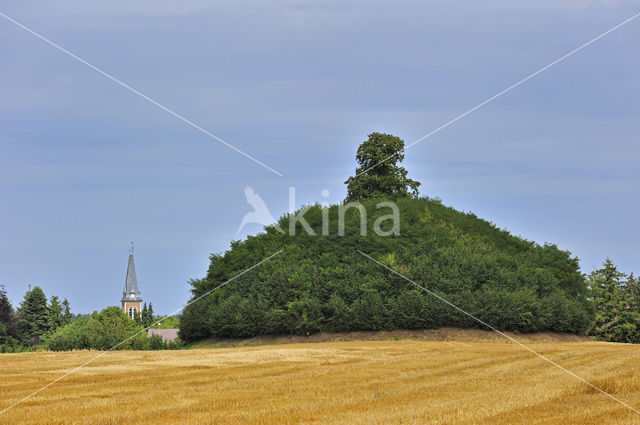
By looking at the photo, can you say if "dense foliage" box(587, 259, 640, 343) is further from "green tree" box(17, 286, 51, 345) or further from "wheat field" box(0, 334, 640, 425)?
"green tree" box(17, 286, 51, 345)

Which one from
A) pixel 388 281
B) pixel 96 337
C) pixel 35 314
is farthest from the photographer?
pixel 35 314

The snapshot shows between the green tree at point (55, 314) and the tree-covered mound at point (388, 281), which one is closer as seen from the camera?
the tree-covered mound at point (388, 281)

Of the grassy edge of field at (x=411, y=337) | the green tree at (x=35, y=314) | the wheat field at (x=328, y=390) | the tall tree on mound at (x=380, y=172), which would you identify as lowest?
the wheat field at (x=328, y=390)

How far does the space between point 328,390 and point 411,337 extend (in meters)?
24.2

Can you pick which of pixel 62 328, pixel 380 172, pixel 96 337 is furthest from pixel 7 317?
pixel 380 172

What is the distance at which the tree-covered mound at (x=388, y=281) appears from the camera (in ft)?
134

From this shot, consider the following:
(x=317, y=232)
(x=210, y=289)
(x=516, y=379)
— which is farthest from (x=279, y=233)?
(x=516, y=379)

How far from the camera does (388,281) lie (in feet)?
144

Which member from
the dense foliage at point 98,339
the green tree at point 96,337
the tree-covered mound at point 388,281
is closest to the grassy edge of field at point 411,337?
the tree-covered mound at point 388,281

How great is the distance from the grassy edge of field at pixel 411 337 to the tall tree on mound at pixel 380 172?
74.1 feet

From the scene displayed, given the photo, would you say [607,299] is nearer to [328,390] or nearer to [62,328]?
[62,328]

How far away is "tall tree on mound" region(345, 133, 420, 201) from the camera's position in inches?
2466

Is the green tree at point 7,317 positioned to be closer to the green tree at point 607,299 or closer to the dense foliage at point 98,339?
the dense foliage at point 98,339

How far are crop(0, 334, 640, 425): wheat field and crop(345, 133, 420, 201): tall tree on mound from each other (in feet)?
119
